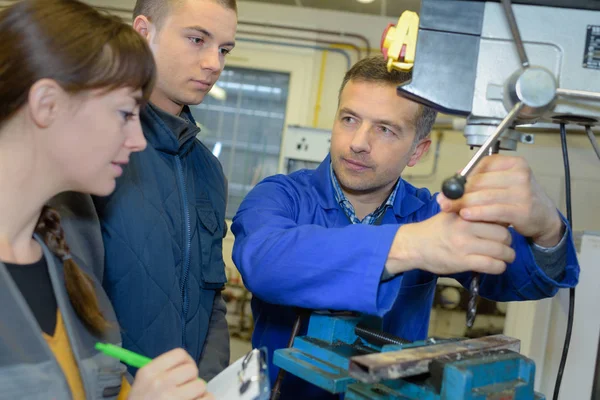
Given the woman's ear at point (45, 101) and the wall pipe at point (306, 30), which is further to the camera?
the wall pipe at point (306, 30)

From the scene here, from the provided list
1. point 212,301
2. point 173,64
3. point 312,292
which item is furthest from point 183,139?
point 312,292

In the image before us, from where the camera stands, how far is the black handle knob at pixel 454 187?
23.3 inches

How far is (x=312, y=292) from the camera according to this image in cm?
74

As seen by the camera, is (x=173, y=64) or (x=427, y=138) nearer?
(x=173, y=64)

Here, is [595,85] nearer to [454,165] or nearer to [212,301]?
[212,301]

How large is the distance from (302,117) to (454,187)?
116 inches

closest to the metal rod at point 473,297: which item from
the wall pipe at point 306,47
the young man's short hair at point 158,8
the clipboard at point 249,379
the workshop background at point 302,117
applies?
the clipboard at point 249,379

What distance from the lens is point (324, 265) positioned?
28.6 inches

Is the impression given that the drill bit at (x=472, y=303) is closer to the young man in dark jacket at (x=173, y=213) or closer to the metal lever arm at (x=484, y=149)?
the metal lever arm at (x=484, y=149)

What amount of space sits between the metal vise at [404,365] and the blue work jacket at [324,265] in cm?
5

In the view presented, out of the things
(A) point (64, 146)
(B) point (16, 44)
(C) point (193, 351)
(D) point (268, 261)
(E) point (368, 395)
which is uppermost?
(B) point (16, 44)

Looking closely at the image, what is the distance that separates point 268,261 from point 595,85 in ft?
1.51

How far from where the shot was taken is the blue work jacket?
0.71m

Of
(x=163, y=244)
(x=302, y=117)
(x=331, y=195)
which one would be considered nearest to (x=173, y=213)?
(x=163, y=244)
